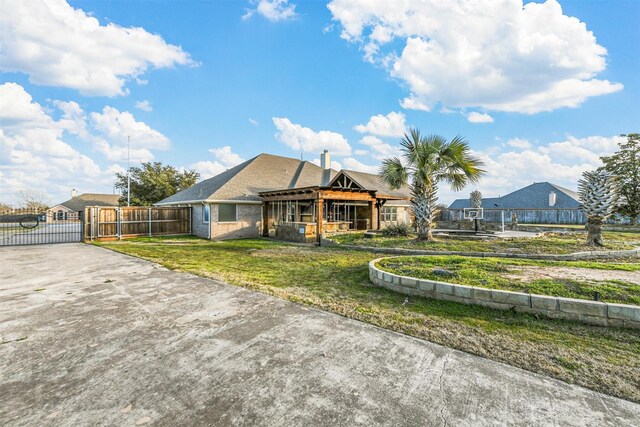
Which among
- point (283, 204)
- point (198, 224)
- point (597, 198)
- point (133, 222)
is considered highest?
point (283, 204)

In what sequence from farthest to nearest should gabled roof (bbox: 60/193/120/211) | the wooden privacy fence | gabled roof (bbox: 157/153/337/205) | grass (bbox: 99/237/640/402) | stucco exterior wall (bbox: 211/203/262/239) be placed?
gabled roof (bbox: 60/193/120/211) → gabled roof (bbox: 157/153/337/205) → stucco exterior wall (bbox: 211/203/262/239) → the wooden privacy fence → grass (bbox: 99/237/640/402)

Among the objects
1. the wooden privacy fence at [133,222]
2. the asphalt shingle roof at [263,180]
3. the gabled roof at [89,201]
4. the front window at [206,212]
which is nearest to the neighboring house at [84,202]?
the gabled roof at [89,201]

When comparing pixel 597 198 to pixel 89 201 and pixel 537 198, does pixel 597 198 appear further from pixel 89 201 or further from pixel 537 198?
pixel 89 201

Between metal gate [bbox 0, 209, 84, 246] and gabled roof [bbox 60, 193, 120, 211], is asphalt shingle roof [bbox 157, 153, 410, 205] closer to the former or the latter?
metal gate [bbox 0, 209, 84, 246]

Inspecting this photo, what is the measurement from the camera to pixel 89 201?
50.1m

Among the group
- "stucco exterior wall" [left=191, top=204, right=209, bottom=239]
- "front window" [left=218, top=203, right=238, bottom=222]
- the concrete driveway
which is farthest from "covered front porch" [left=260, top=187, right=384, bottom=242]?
the concrete driveway

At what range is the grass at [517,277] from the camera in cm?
424

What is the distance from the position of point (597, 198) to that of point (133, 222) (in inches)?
905

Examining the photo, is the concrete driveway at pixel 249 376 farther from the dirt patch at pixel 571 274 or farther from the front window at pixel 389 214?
the front window at pixel 389 214

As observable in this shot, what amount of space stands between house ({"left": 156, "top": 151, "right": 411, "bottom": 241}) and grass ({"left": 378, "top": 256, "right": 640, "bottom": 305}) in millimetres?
7482

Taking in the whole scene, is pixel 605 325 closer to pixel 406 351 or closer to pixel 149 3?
pixel 406 351

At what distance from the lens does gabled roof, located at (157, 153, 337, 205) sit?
55.9 ft

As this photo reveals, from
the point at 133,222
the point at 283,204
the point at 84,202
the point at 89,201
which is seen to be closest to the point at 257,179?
the point at 283,204

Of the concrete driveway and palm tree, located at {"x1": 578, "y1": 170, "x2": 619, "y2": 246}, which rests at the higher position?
palm tree, located at {"x1": 578, "y1": 170, "x2": 619, "y2": 246}
